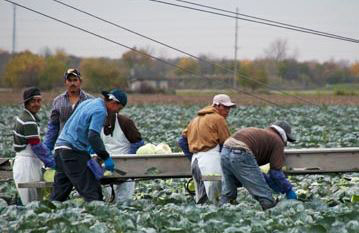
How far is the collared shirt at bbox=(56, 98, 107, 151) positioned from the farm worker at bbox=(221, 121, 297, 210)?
132 cm

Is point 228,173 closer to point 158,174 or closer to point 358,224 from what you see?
point 158,174

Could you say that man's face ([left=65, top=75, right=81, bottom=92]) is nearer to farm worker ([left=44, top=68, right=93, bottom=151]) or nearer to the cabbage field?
farm worker ([left=44, top=68, right=93, bottom=151])

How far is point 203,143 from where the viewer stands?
10.3m

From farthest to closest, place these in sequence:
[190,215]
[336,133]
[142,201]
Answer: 1. [336,133]
2. [142,201]
3. [190,215]

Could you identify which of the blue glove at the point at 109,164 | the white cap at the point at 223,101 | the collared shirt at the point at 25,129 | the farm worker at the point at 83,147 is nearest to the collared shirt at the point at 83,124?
the farm worker at the point at 83,147

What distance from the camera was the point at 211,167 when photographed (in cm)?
1032

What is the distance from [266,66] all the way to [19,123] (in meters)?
74.8

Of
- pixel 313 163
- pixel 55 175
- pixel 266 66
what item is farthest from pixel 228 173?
pixel 266 66

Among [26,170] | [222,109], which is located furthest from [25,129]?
[222,109]

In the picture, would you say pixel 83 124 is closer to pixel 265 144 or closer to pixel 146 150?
pixel 146 150

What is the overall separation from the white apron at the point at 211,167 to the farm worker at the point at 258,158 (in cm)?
32

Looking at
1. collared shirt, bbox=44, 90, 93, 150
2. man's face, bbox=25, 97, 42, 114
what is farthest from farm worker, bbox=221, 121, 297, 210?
man's face, bbox=25, 97, 42, 114

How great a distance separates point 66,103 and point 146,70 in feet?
228

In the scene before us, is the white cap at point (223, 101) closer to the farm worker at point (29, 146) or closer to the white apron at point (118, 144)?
the white apron at point (118, 144)
